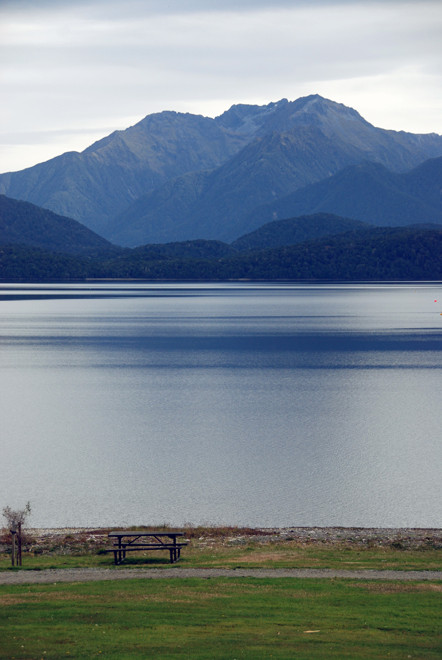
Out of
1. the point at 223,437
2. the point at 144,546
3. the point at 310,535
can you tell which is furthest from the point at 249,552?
the point at 223,437

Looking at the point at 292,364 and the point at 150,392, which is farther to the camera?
the point at 292,364

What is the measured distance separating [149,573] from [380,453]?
1376 inches

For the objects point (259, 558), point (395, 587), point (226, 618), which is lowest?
point (259, 558)

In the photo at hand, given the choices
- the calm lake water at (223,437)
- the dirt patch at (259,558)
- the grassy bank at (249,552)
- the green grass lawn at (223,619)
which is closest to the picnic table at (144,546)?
the grassy bank at (249,552)

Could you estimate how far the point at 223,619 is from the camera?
66.8 feet

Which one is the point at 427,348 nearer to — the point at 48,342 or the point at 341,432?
the point at 48,342

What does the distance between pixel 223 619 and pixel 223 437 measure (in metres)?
43.9

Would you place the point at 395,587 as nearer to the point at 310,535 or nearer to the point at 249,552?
the point at 249,552

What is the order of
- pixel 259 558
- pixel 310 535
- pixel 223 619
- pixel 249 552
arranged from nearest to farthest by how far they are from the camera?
1. pixel 223 619
2. pixel 259 558
3. pixel 249 552
4. pixel 310 535

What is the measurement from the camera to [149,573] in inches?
1021

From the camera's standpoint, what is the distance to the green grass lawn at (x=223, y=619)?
1816 centimetres

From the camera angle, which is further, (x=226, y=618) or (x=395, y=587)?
(x=395, y=587)

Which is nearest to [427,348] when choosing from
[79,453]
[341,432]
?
[341,432]

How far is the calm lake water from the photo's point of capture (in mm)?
44500
